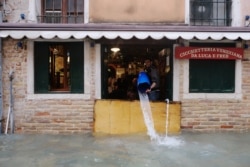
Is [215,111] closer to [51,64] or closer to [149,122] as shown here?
[149,122]

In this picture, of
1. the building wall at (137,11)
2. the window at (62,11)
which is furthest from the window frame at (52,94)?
the building wall at (137,11)

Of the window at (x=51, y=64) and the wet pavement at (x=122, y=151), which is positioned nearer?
the wet pavement at (x=122, y=151)

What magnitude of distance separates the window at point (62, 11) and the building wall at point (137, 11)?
49 cm

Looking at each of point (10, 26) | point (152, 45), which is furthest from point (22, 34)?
point (152, 45)

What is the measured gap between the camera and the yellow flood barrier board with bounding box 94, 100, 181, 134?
31.1 feet

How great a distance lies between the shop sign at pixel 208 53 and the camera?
9422 millimetres

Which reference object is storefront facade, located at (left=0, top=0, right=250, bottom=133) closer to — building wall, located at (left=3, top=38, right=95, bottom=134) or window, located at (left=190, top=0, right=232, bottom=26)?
building wall, located at (left=3, top=38, right=95, bottom=134)

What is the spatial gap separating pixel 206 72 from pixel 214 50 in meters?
0.62

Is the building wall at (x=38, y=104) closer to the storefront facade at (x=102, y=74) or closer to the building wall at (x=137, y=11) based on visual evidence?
the storefront facade at (x=102, y=74)

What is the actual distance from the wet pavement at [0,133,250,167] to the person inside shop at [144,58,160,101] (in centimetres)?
122

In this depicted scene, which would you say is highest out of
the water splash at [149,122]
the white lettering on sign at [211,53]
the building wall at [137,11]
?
the building wall at [137,11]

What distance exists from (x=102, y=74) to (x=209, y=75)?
9.34 feet

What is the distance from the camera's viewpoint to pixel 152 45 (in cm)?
976

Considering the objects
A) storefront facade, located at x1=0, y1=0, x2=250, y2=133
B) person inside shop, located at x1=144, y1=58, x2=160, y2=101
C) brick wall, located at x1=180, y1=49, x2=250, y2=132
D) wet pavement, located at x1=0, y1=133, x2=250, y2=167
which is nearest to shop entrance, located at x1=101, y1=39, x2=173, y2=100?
storefront facade, located at x1=0, y1=0, x2=250, y2=133
